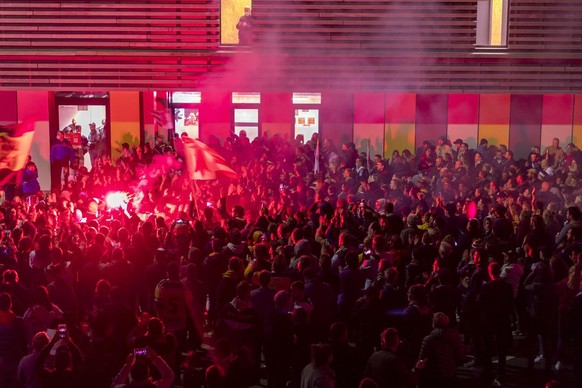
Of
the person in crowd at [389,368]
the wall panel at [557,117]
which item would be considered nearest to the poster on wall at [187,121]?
the wall panel at [557,117]

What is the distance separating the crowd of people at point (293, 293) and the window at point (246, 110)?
6.48 meters

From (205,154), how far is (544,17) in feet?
27.4

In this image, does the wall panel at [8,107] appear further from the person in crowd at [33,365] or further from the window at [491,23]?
the person in crowd at [33,365]

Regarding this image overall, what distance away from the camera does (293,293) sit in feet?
27.9

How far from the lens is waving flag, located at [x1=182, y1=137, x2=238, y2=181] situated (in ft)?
45.2

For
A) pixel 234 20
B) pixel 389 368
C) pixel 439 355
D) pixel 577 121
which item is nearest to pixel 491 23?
pixel 577 121

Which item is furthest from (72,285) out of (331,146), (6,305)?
(331,146)

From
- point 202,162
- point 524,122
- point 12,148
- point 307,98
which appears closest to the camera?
point 12,148

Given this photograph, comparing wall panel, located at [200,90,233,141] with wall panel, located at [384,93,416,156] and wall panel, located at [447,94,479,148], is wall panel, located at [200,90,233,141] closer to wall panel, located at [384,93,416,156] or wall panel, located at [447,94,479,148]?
wall panel, located at [384,93,416,156]

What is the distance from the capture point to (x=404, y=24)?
677 inches

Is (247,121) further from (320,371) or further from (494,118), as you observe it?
(320,371)

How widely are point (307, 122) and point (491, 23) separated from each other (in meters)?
5.44

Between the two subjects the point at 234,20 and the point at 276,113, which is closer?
the point at 234,20

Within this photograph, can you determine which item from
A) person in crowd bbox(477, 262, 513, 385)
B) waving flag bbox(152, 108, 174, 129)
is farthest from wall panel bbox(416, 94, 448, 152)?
person in crowd bbox(477, 262, 513, 385)
